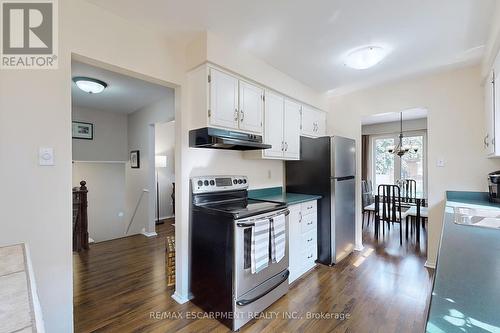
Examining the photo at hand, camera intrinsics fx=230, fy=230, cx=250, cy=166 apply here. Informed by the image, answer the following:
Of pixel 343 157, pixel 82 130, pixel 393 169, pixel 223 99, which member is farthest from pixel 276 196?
pixel 393 169

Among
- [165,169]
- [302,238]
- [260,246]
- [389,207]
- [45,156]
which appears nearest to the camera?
[45,156]

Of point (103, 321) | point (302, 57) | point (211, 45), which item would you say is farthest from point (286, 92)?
point (103, 321)

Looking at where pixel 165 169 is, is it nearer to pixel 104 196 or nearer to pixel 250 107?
pixel 104 196

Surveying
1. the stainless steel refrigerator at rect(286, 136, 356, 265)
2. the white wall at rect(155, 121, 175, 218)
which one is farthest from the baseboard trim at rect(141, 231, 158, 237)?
the stainless steel refrigerator at rect(286, 136, 356, 265)

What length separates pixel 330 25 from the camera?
6.28ft

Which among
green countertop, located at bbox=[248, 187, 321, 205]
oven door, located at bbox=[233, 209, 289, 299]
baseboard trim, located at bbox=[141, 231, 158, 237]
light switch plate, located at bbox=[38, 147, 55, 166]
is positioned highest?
light switch plate, located at bbox=[38, 147, 55, 166]

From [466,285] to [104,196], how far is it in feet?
19.4

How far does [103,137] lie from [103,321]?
3746 mm

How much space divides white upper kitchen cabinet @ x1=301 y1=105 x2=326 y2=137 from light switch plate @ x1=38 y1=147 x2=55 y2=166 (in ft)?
8.86

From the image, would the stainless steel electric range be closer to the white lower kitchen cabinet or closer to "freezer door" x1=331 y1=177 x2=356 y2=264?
the white lower kitchen cabinet

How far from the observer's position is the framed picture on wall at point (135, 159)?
14.8 ft

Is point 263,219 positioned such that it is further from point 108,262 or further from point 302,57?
point 108,262

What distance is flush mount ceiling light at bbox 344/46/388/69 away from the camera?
Result: 225 centimetres

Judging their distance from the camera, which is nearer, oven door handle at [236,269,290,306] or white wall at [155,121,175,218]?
oven door handle at [236,269,290,306]
